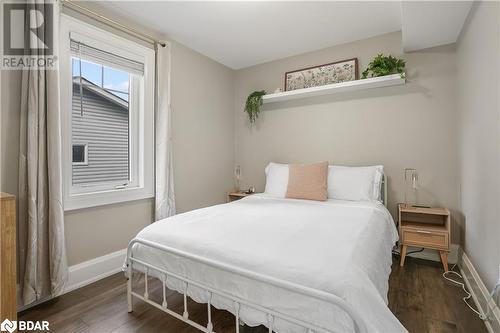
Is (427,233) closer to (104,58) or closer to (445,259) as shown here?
(445,259)

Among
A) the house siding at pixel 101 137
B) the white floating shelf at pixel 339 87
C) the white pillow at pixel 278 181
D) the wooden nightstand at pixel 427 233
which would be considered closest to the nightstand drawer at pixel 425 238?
the wooden nightstand at pixel 427 233

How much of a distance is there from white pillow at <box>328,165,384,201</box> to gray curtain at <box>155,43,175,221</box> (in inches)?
69.3

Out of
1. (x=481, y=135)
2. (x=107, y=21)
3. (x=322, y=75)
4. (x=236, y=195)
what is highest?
(x=107, y=21)

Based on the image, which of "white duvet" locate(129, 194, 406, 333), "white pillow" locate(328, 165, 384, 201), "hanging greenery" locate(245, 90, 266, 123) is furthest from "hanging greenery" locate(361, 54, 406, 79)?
"white duvet" locate(129, 194, 406, 333)

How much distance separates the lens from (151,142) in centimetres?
264

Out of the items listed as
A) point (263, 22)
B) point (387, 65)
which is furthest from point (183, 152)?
point (387, 65)

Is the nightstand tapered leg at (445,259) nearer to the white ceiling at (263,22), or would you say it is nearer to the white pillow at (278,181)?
the white pillow at (278,181)

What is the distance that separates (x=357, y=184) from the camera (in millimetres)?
2545

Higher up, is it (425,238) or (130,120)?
(130,120)

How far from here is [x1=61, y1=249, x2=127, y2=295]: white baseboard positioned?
2.01 meters

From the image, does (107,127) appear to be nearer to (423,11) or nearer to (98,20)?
(98,20)

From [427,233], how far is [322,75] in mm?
2067

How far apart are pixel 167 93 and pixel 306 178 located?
1746 millimetres

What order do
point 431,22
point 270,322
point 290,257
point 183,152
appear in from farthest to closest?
point 183,152, point 431,22, point 290,257, point 270,322
